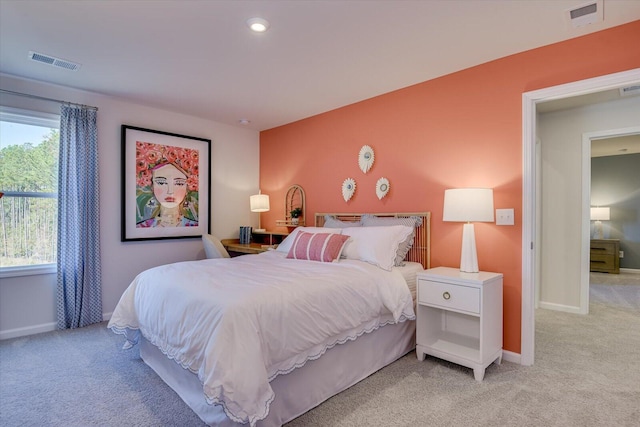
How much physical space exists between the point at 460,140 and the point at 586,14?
3.82 feet

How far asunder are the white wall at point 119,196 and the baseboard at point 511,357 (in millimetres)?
3641

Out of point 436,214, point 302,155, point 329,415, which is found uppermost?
point 302,155

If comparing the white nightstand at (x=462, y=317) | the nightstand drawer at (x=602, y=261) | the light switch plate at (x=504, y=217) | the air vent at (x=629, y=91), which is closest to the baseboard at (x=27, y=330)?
the white nightstand at (x=462, y=317)

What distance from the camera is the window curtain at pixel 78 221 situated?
135 inches

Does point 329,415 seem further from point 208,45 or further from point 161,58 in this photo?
point 161,58

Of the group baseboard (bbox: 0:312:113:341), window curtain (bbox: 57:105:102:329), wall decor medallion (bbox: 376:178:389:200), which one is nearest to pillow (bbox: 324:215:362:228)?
wall decor medallion (bbox: 376:178:389:200)

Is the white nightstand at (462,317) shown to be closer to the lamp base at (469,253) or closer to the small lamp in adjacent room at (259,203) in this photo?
the lamp base at (469,253)

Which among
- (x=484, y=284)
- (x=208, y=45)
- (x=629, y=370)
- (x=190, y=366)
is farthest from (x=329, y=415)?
(x=208, y=45)

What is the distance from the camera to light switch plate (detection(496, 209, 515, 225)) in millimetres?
2732

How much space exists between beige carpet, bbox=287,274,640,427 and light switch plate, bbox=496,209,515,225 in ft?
3.66

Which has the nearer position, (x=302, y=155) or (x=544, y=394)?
(x=544, y=394)

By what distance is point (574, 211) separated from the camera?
4035 millimetres

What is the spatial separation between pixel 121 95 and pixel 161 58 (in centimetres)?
124

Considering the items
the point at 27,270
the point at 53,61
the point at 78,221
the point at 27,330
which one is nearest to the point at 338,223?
the point at 78,221
